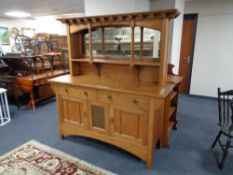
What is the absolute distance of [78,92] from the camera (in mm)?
2297

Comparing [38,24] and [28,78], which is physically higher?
[38,24]

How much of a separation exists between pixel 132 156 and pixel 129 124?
50cm

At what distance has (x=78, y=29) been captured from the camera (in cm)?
243

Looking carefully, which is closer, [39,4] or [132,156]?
[132,156]

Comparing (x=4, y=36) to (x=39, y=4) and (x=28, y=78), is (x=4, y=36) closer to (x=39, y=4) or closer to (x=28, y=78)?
(x=39, y=4)

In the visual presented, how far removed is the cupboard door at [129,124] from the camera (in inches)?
77.9

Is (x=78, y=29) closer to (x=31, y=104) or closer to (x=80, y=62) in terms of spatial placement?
(x=80, y=62)

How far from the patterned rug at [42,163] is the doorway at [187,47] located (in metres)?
3.54

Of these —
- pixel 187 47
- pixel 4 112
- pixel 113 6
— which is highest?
pixel 113 6

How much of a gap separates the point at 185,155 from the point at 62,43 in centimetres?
679

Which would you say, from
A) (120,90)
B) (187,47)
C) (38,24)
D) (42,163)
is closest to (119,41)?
(120,90)

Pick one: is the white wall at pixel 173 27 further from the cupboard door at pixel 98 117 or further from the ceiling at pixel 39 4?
the ceiling at pixel 39 4

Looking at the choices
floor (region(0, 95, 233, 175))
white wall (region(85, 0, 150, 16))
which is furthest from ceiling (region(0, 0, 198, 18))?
floor (region(0, 95, 233, 175))

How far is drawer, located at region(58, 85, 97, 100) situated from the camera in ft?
7.23
